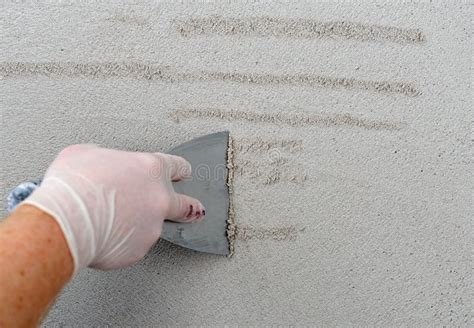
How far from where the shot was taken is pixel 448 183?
2.97ft

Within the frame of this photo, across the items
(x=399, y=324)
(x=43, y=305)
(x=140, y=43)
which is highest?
(x=140, y=43)

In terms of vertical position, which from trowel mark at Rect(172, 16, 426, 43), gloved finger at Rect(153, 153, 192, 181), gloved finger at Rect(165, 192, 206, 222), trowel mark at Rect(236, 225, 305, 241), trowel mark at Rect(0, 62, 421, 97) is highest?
trowel mark at Rect(172, 16, 426, 43)

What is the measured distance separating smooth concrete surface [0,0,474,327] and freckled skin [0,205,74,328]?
0.38m

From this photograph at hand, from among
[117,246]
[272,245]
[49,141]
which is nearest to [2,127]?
[49,141]

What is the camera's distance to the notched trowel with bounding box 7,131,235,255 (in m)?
0.86

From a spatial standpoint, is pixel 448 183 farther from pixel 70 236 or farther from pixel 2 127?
pixel 2 127

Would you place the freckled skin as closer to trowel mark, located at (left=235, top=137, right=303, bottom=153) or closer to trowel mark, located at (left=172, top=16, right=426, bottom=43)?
trowel mark, located at (left=235, top=137, right=303, bottom=153)

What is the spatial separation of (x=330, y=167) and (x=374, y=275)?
226mm

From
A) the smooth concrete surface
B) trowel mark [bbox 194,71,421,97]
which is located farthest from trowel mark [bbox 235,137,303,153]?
trowel mark [bbox 194,71,421,97]

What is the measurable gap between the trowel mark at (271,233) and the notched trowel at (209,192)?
3 centimetres

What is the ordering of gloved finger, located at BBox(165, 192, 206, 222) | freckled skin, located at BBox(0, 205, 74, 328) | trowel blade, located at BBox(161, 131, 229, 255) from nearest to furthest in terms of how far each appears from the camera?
freckled skin, located at BBox(0, 205, 74, 328) → gloved finger, located at BBox(165, 192, 206, 222) → trowel blade, located at BBox(161, 131, 229, 255)

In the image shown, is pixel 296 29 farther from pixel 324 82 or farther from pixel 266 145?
pixel 266 145

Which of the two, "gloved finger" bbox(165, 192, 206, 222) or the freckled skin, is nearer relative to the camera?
the freckled skin

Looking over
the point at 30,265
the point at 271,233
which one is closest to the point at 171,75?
the point at 271,233
